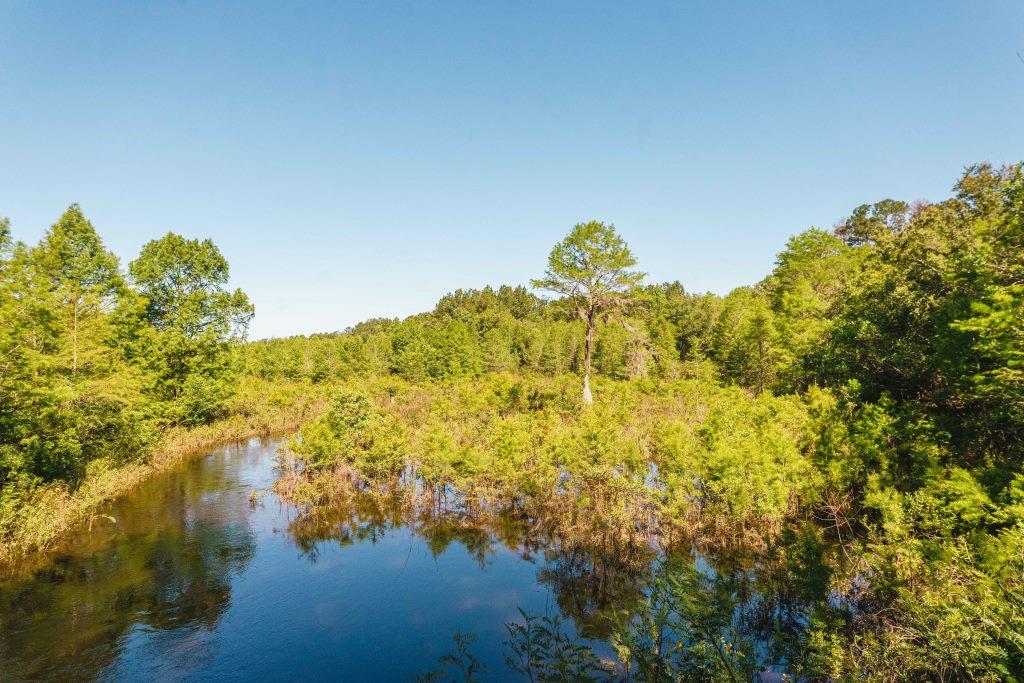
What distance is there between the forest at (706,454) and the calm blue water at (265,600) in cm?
134

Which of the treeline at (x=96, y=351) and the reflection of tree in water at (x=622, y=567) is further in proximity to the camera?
the treeline at (x=96, y=351)

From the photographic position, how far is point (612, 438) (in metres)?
18.2

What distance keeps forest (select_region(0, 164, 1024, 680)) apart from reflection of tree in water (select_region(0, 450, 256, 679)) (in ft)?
7.39

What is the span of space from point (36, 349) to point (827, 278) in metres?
53.5

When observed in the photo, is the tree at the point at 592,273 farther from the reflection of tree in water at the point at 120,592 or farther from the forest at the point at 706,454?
the reflection of tree in water at the point at 120,592

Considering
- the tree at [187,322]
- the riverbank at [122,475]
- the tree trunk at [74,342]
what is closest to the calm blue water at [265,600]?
the riverbank at [122,475]

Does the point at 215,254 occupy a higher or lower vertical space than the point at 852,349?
higher

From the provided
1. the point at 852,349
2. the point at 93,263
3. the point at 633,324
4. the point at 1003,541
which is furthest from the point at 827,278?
the point at 93,263

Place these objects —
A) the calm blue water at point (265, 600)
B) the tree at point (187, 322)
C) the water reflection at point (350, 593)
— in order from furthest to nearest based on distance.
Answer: the tree at point (187, 322), the calm blue water at point (265, 600), the water reflection at point (350, 593)

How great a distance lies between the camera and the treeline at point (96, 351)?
1517cm

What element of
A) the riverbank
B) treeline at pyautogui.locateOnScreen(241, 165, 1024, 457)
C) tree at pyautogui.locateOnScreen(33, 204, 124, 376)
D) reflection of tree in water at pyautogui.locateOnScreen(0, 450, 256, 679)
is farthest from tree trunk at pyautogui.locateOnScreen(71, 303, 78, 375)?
treeline at pyautogui.locateOnScreen(241, 165, 1024, 457)

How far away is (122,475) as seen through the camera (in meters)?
Answer: 21.3

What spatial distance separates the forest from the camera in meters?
7.88

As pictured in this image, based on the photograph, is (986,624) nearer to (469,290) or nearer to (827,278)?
(827,278)
